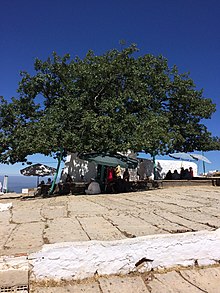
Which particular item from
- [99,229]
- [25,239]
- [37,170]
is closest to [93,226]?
[99,229]

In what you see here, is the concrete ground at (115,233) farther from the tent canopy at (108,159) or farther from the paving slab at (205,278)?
the tent canopy at (108,159)

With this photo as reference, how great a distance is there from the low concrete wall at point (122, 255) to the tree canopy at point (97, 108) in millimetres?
7208

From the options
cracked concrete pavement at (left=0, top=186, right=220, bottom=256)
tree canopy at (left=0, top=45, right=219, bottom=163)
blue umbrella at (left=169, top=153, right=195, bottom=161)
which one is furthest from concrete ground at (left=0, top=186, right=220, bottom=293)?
blue umbrella at (left=169, top=153, right=195, bottom=161)

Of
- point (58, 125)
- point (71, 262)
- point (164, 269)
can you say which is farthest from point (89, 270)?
point (58, 125)

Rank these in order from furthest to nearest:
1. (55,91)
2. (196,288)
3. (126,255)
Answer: (55,91), (126,255), (196,288)

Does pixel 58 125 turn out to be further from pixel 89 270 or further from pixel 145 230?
pixel 89 270

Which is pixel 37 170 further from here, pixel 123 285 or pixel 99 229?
pixel 123 285

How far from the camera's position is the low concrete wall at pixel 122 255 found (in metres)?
2.60

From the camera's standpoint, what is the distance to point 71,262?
104 inches

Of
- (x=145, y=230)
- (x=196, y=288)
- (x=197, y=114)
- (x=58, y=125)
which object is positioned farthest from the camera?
(x=197, y=114)

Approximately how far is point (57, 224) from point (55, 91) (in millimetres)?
9821

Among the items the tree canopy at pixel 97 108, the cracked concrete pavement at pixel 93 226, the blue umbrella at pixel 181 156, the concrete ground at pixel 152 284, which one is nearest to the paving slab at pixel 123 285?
the concrete ground at pixel 152 284

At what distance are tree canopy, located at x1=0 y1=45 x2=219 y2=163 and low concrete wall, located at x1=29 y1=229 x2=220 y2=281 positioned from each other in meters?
7.21

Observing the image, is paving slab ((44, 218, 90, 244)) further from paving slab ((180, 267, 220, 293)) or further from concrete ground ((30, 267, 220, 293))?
paving slab ((180, 267, 220, 293))
